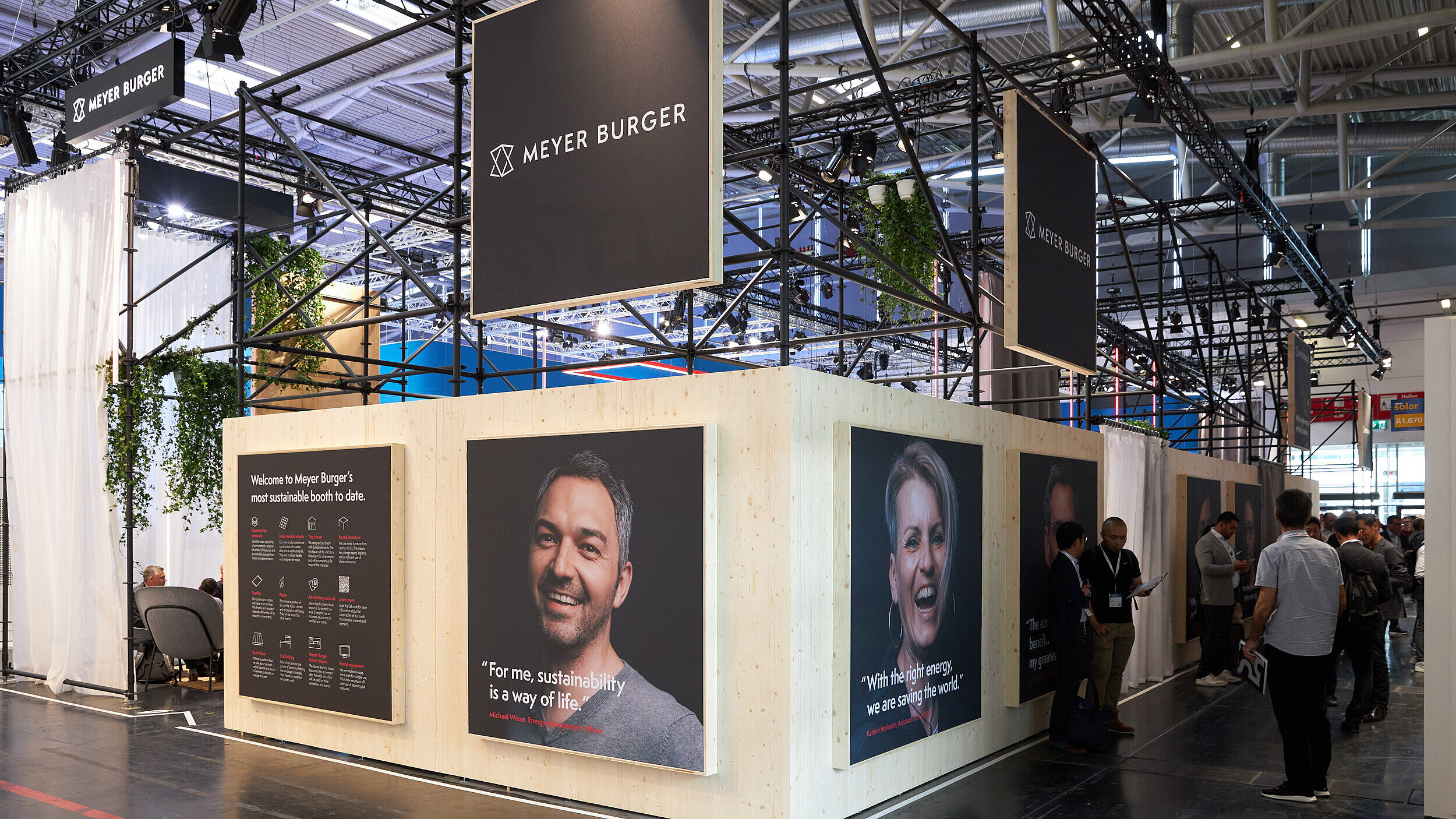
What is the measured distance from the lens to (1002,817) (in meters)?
5.25

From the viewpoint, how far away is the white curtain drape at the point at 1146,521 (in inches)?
335

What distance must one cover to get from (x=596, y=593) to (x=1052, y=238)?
3.51 m

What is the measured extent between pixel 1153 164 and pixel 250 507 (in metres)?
15.3

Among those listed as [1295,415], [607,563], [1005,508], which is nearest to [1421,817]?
[1005,508]

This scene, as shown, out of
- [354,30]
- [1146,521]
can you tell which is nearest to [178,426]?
[354,30]

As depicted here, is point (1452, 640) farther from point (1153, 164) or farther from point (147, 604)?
point (1153, 164)

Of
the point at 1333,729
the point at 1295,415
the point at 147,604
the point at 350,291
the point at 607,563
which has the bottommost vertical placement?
the point at 1333,729

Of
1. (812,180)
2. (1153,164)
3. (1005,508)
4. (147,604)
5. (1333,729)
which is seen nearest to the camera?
(1005,508)

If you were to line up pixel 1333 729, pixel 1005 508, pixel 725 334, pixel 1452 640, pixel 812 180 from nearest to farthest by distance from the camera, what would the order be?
pixel 1452 640
pixel 1005 508
pixel 1333 729
pixel 812 180
pixel 725 334

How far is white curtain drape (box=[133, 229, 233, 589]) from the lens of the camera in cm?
1239

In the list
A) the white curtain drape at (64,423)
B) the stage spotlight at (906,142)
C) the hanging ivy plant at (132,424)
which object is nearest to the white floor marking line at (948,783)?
the stage spotlight at (906,142)

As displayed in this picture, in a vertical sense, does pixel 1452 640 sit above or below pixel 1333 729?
above

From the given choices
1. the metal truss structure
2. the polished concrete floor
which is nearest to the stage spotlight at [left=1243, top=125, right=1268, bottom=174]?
the metal truss structure

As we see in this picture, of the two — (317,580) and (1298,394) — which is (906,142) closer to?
(317,580)
